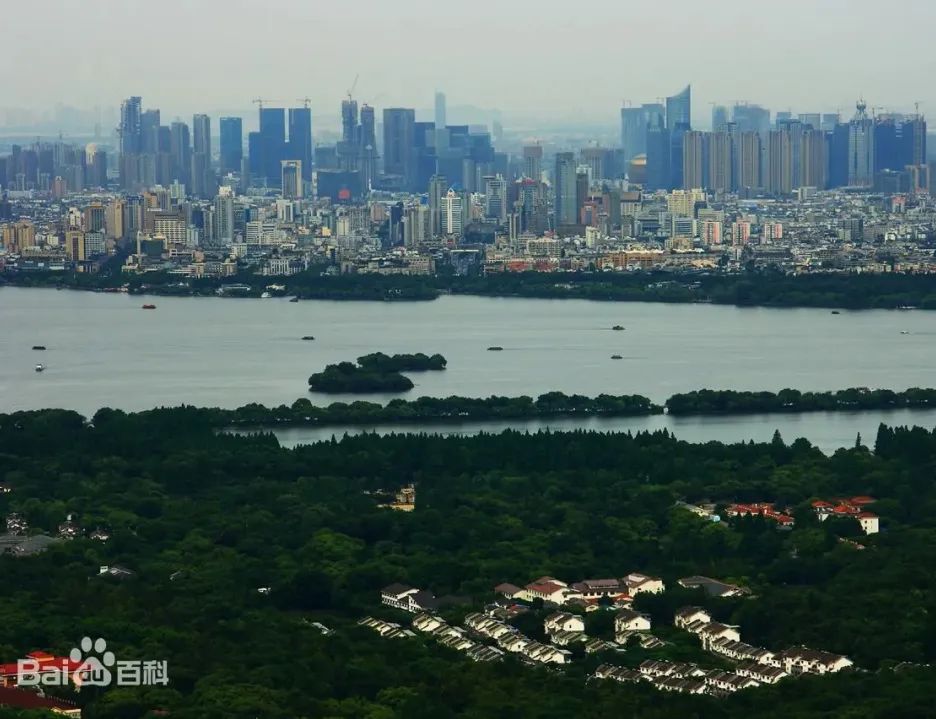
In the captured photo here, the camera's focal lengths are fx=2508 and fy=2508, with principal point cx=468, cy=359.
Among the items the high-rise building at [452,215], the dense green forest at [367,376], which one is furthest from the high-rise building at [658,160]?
the dense green forest at [367,376]

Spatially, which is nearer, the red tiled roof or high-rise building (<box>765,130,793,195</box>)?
the red tiled roof

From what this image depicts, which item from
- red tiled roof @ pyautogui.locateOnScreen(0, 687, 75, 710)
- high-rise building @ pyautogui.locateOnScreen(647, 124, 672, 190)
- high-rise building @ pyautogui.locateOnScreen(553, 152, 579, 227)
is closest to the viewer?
red tiled roof @ pyautogui.locateOnScreen(0, 687, 75, 710)

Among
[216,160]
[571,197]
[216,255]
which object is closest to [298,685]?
[216,255]

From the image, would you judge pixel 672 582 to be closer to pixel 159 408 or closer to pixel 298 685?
pixel 298 685

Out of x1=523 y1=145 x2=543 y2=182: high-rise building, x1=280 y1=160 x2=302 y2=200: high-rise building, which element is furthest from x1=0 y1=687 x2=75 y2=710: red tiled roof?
x1=280 y1=160 x2=302 y2=200: high-rise building

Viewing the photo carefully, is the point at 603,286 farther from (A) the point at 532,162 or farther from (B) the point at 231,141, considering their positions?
(B) the point at 231,141

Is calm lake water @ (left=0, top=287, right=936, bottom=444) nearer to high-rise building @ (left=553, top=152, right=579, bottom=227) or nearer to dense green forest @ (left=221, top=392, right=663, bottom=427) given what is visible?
dense green forest @ (left=221, top=392, right=663, bottom=427)

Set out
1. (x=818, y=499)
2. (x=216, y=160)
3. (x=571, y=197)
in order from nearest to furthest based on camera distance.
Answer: (x=818, y=499) < (x=571, y=197) < (x=216, y=160)

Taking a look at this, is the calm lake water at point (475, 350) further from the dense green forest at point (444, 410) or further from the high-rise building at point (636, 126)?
the high-rise building at point (636, 126)
